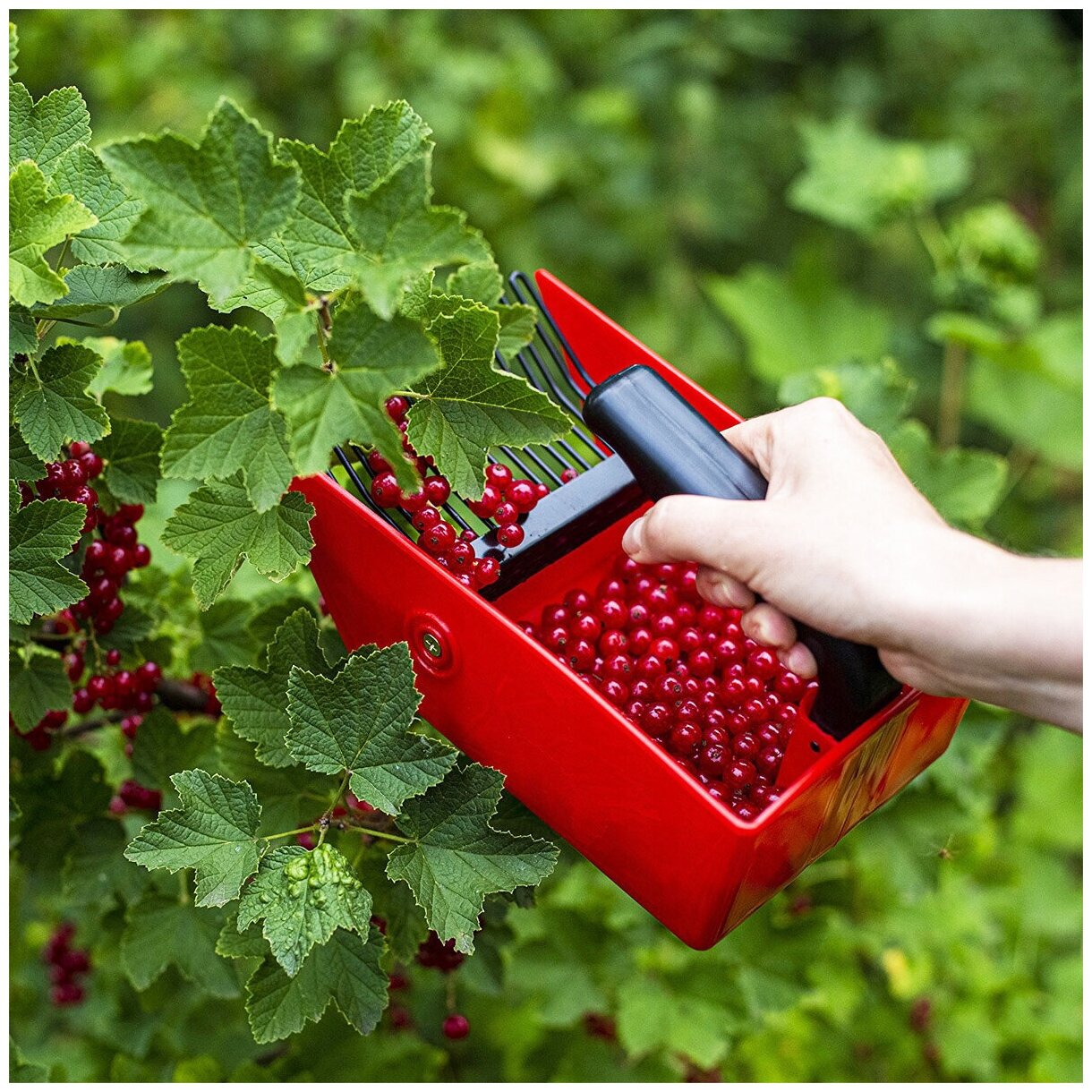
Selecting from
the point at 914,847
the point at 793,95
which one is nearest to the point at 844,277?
the point at 793,95

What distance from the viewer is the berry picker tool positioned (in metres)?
0.70

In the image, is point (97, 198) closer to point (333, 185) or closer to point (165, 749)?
point (333, 185)

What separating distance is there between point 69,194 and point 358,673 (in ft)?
1.08

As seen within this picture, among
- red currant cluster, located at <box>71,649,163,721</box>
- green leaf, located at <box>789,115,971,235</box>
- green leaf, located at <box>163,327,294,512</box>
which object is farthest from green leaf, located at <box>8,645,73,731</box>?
green leaf, located at <box>789,115,971,235</box>

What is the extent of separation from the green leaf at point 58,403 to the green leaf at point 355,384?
7.6 inches

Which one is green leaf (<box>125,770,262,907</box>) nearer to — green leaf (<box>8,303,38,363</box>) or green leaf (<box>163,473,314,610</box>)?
green leaf (<box>163,473,314,610</box>)

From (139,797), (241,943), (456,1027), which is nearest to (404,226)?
(241,943)

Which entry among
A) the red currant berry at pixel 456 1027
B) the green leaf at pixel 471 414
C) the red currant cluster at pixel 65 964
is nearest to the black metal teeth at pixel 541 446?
the green leaf at pixel 471 414

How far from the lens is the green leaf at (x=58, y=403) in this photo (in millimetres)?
750

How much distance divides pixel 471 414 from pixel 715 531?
16 cm

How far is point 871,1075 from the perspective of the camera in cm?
142

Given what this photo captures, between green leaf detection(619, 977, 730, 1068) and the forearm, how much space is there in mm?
496

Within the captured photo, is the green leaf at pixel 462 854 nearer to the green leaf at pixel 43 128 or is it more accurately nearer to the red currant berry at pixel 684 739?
the red currant berry at pixel 684 739

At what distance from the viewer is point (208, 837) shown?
71 cm
